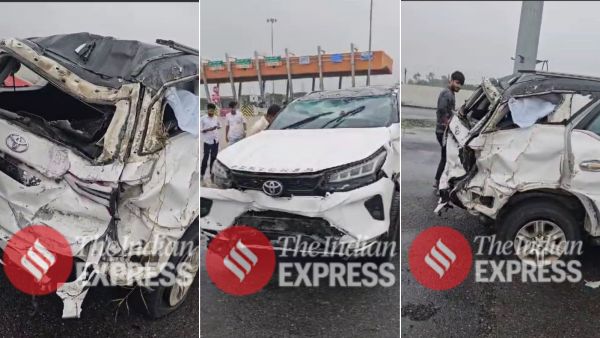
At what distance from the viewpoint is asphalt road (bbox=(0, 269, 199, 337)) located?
87.5 inches

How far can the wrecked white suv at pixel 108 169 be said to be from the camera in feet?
6.87

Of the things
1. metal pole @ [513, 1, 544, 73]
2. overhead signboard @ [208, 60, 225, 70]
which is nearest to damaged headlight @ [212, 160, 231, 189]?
overhead signboard @ [208, 60, 225, 70]

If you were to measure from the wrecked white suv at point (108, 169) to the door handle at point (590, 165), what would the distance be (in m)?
2.09

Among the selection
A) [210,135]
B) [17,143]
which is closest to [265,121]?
[210,135]

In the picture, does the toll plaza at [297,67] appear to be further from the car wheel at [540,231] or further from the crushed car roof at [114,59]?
the car wheel at [540,231]

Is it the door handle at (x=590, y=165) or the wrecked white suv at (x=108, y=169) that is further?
the door handle at (x=590, y=165)

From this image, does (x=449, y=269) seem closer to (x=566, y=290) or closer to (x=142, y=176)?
(x=566, y=290)

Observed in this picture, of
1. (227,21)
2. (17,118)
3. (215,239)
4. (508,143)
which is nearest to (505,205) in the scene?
(508,143)

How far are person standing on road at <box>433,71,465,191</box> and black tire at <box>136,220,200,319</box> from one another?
1.38m

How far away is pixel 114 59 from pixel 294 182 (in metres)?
1.14

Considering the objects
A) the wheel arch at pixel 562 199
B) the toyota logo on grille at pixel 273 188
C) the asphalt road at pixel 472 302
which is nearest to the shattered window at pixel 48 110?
the toyota logo on grille at pixel 273 188

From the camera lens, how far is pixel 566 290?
2432 mm

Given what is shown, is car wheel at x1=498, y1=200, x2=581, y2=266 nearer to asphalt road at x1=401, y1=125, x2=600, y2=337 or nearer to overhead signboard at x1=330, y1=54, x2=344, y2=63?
asphalt road at x1=401, y1=125, x2=600, y2=337

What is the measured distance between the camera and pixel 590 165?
2449 millimetres
